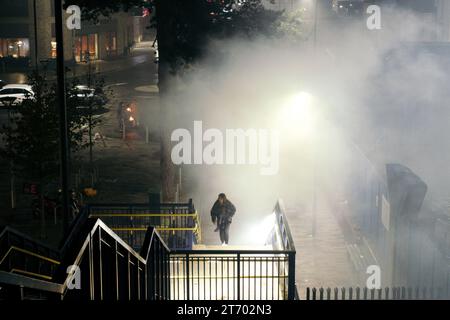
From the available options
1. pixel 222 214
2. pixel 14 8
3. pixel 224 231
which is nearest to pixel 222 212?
pixel 222 214

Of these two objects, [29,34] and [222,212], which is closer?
[222,212]

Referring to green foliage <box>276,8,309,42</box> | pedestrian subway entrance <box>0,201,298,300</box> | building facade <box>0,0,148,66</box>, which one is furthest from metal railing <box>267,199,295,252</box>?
building facade <box>0,0,148,66</box>

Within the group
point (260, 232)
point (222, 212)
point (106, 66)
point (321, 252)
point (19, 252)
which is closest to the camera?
point (19, 252)

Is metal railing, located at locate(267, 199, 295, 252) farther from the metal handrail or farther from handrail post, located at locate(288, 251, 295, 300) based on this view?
handrail post, located at locate(288, 251, 295, 300)

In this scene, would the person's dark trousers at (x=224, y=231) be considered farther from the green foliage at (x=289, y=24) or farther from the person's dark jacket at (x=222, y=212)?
the green foliage at (x=289, y=24)

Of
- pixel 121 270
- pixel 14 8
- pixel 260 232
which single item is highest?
pixel 14 8

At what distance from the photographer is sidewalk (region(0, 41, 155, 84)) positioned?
146 ft

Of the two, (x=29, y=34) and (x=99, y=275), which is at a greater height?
(x=29, y=34)

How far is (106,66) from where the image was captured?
5184 centimetres

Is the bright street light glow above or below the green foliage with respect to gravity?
below

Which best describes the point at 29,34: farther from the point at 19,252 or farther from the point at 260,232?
the point at 19,252

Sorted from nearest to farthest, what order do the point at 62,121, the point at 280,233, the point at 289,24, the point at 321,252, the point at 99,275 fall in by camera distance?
the point at 99,275, the point at 62,121, the point at 280,233, the point at 321,252, the point at 289,24
